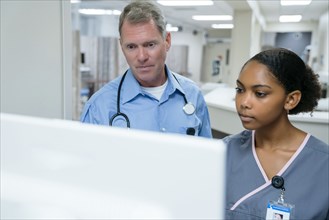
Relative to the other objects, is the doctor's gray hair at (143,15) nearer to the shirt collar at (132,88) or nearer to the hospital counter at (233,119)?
the shirt collar at (132,88)

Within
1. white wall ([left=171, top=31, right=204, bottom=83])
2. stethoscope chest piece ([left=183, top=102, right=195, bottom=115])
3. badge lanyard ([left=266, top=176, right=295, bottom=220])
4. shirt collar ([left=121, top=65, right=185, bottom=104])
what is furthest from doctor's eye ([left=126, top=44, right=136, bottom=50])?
white wall ([left=171, top=31, right=204, bottom=83])

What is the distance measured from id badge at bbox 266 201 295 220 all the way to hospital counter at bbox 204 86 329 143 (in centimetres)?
81

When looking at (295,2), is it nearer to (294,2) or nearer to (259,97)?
(294,2)

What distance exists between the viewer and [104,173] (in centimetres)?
30

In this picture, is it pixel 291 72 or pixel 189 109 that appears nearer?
pixel 291 72

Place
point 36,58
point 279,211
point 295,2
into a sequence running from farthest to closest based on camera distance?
1. point 295,2
2. point 36,58
3. point 279,211

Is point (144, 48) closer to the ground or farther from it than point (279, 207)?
farther from it

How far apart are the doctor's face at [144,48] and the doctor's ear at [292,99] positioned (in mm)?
417

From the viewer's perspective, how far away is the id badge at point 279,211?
73 centimetres

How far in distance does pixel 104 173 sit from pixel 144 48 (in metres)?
0.75

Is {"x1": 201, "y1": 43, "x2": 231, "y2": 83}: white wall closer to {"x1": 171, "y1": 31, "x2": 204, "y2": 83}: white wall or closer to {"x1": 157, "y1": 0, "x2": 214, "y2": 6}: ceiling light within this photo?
{"x1": 171, "y1": 31, "x2": 204, "y2": 83}: white wall

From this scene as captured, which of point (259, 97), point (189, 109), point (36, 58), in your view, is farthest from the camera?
point (36, 58)

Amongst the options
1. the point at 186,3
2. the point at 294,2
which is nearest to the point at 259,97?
the point at 294,2

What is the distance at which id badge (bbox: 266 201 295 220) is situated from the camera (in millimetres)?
733
